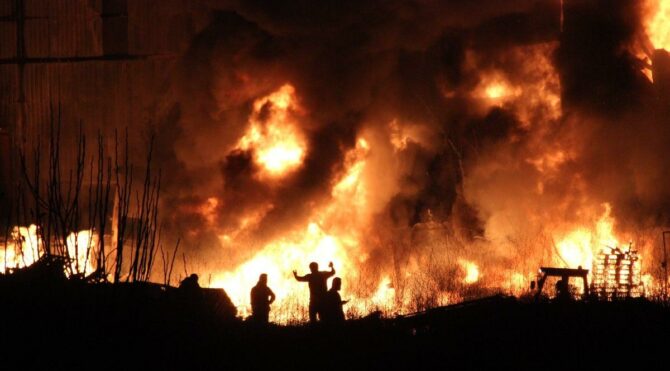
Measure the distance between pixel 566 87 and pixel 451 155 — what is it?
3.50 meters

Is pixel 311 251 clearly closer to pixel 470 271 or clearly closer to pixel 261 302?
pixel 470 271

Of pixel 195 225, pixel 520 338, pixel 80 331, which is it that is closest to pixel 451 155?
pixel 195 225

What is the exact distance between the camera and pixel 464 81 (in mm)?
23109

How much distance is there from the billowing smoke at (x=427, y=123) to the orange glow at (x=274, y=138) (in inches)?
3.6

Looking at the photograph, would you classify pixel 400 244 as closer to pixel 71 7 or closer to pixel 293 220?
pixel 293 220

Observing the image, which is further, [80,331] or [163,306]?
[163,306]

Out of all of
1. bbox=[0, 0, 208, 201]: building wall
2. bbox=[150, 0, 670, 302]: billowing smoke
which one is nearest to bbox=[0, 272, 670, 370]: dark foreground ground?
bbox=[150, 0, 670, 302]: billowing smoke

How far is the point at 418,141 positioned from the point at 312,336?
34.7ft

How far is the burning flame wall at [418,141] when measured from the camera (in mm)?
21234

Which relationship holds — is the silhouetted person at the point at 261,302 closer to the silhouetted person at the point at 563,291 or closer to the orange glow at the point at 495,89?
the silhouetted person at the point at 563,291

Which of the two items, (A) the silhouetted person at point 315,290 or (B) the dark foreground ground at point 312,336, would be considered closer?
(B) the dark foreground ground at point 312,336

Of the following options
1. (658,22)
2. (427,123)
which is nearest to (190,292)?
(427,123)

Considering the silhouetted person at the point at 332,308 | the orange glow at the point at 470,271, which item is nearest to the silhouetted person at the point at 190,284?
the silhouetted person at the point at 332,308

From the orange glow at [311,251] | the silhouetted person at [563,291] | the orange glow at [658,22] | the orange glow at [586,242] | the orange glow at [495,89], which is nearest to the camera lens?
the silhouetted person at [563,291]
